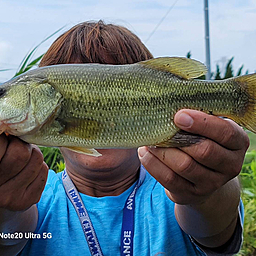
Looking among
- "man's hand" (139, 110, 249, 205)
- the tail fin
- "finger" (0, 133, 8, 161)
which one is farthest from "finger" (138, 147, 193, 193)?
"finger" (0, 133, 8, 161)

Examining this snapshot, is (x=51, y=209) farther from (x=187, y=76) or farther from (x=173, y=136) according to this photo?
(x=187, y=76)

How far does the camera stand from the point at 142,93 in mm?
1550

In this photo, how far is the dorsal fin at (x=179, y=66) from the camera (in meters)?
1.63

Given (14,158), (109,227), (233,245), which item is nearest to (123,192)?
(109,227)

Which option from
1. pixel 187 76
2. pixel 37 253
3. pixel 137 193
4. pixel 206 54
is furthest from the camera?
pixel 206 54

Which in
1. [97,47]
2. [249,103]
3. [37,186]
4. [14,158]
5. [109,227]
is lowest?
[109,227]

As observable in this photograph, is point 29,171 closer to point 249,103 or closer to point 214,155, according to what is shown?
point 214,155

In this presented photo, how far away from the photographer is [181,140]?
5.07 feet

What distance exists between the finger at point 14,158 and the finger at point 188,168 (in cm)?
58

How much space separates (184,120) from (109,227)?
1.06 meters

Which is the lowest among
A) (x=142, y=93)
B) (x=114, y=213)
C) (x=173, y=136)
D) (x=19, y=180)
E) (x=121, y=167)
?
(x=114, y=213)

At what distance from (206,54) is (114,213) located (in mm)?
9307

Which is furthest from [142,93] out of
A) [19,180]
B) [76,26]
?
[76,26]

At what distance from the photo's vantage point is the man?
1535mm
